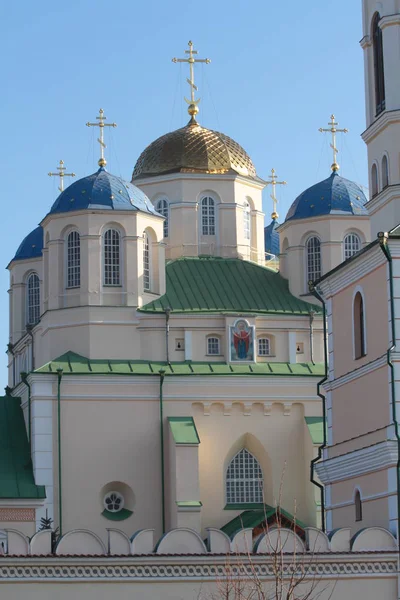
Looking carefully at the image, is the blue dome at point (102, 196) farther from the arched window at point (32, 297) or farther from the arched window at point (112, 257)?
the arched window at point (32, 297)

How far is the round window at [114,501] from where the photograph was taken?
54.0 meters

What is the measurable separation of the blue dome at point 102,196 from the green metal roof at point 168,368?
526 cm

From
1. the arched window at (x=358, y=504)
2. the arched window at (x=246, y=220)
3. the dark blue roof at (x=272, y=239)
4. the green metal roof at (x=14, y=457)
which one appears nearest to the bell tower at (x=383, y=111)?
the arched window at (x=358, y=504)

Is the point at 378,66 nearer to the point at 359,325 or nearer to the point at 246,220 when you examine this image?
the point at 359,325

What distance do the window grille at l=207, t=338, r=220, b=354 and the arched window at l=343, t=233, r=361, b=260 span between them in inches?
248

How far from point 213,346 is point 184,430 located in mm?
4082

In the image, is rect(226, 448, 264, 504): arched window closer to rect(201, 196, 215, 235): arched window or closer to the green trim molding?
the green trim molding

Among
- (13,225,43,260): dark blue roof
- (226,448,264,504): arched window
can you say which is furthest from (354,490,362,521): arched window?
(13,225,43,260): dark blue roof

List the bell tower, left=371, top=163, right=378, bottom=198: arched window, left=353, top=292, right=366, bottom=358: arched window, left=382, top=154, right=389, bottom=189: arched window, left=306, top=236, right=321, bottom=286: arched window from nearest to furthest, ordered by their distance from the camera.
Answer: left=353, top=292, right=366, bottom=358: arched window < the bell tower < left=382, top=154, right=389, bottom=189: arched window < left=371, top=163, right=378, bottom=198: arched window < left=306, top=236, right=321, bottom=286: arched window

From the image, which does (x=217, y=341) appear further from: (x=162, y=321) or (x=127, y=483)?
(x=127, y=483)

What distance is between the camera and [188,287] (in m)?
58.7

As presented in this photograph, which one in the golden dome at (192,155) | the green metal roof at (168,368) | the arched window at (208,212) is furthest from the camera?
the golden dome at (192,155)

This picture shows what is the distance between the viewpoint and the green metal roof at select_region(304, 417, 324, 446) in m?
54.9

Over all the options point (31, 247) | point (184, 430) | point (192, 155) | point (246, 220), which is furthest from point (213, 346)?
point (31, 247)
